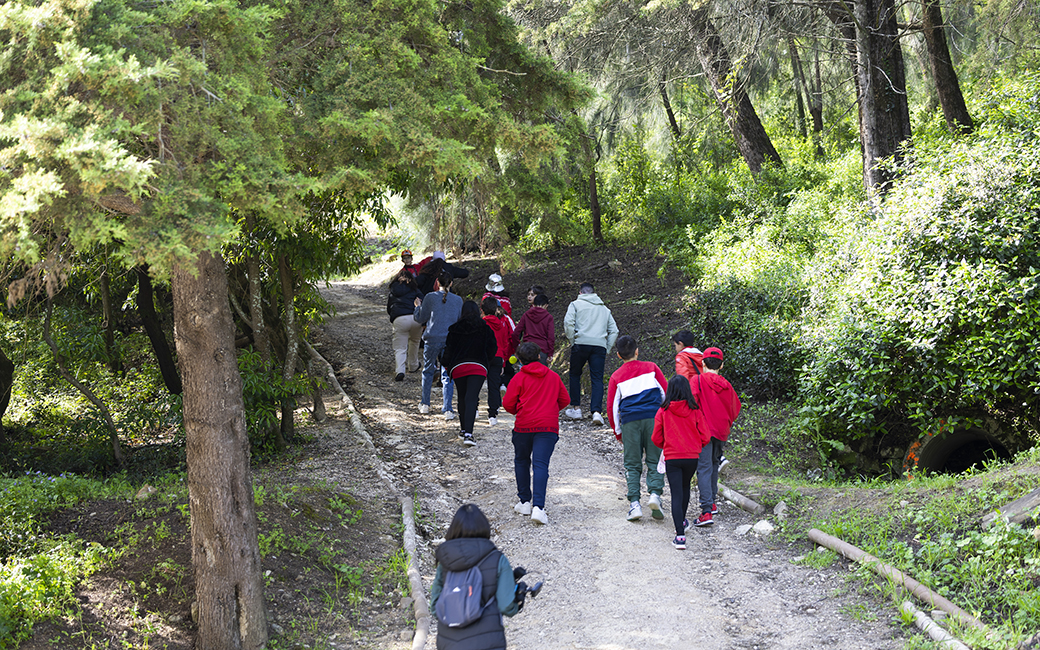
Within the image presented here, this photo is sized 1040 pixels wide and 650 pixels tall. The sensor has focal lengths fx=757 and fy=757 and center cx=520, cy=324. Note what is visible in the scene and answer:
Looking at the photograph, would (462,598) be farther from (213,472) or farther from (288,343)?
(288,343)

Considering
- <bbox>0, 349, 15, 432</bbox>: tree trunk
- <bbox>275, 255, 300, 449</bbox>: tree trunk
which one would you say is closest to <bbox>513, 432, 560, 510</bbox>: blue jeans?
<bbox>275, 255, 300, 449</bbox>: tree trunk

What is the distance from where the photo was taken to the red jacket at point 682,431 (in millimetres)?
6254

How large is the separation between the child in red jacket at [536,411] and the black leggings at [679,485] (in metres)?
1.07

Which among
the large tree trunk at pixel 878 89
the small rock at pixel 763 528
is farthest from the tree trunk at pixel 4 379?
the large tree trunk at pixel 878 89

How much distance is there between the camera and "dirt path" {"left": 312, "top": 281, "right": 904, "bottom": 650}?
4957 mm

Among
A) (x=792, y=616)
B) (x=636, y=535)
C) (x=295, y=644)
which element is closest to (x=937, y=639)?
(x=792, y=616)

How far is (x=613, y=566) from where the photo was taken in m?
5.99

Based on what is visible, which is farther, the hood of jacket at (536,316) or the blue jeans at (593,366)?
the hood of jacket at (536,316)

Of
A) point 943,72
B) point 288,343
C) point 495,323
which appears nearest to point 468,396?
point 495,323

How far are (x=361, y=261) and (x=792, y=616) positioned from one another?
7.40 m

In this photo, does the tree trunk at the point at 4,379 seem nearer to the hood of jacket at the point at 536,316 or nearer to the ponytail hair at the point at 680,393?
the hood of jacket at the point at 536,316

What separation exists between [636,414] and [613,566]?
53.1 inches

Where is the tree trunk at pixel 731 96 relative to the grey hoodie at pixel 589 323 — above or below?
above

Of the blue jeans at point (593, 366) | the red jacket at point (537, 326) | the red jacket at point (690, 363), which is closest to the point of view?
the red jacket at point (690, 363)
